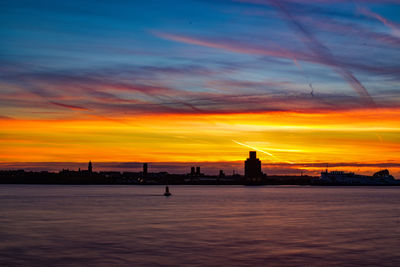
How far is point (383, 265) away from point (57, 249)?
24364 mm

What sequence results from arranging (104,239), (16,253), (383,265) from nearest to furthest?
(383,265)
(16,253)
(104,239)

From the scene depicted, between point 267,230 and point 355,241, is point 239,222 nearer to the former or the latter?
point 267,230

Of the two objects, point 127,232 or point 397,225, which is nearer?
point 127,232

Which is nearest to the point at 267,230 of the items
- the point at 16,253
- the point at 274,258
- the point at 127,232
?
the point at 127,232

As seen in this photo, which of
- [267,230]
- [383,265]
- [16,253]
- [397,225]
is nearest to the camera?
[383,265]

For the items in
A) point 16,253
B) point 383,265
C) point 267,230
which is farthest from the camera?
point 267,230

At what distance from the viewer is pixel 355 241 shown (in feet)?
158

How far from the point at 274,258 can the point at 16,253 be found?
1907 centimetres

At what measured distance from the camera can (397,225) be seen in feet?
212

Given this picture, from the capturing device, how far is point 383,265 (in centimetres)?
3612

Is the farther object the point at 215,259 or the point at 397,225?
the point at 397,225

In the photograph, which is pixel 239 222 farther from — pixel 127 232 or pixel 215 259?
pixel 215 259

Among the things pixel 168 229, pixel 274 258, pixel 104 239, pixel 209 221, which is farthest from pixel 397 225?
pixel 104 239

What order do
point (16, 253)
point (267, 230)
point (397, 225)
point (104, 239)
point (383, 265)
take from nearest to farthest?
point (383, 265)
point (16, 253)
point (104, 239)
point (267, 230)
point (397, 225)
